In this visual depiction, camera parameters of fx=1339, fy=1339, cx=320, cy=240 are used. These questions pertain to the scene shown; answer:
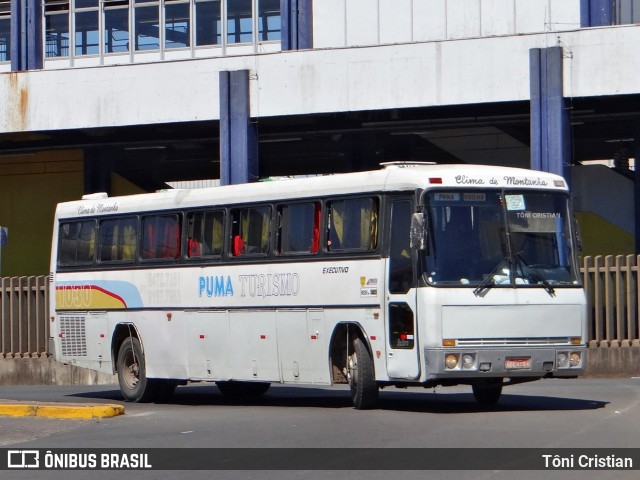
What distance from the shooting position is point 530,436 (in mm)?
12883

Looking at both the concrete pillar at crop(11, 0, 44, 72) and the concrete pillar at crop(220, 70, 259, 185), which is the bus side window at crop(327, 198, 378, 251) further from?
the concrete pillar at crop(11, 0, 44, 72)

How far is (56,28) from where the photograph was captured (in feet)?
113

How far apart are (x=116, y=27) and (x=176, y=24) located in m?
1.56

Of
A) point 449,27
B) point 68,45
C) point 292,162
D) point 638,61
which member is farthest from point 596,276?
point 292,162

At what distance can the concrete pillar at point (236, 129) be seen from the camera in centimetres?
2733

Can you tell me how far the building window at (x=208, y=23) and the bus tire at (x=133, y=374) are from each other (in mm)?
14986

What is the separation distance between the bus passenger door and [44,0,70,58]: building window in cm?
2038

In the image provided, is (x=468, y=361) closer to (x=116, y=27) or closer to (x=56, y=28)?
(x=116, y=27)

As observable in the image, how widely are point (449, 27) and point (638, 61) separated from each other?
25.9 ft

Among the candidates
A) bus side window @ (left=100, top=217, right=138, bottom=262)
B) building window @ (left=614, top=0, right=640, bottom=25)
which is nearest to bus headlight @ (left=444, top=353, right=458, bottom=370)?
bus side window @ (left=100, top=217, right=138, bottom=262)

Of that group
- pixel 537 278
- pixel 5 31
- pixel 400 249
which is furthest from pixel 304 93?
pixel 5 31

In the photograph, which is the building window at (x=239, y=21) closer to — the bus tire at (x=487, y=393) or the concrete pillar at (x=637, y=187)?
the concrete pillar at (x=637, y=187)

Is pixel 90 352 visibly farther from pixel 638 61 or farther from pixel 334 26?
pixel 334 26

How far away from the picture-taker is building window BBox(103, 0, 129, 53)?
112ft
